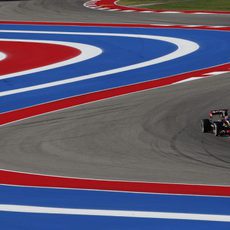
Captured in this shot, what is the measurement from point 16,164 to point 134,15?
27.0 metres

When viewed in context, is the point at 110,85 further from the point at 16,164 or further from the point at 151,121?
the point at 16,164

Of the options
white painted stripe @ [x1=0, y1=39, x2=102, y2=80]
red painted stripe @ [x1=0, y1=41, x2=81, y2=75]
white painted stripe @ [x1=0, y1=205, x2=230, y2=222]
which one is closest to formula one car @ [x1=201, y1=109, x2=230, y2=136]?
white painted stripe @ [x1=0, y1=205, x2=230, y2=222]

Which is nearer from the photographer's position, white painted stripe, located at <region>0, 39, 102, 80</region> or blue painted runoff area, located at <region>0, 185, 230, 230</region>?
blue painted runoff area, located at <region>0, 185, 230, 230</region>

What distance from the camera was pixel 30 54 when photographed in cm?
3012

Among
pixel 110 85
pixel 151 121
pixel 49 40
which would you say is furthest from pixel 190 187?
pixel 49 40

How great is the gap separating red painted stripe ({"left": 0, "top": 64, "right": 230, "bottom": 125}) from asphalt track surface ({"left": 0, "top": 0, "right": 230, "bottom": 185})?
49 centimetres

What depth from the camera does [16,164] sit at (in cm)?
1458

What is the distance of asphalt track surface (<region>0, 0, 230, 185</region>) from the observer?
13859mm

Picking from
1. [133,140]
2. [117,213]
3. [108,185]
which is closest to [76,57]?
[133,140]

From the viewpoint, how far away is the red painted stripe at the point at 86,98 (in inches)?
771

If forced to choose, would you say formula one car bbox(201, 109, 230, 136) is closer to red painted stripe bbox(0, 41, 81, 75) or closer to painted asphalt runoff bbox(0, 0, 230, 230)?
painted asphalt runoff bbox(0, 0, 230, 230)

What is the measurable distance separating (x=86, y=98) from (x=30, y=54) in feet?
29.8

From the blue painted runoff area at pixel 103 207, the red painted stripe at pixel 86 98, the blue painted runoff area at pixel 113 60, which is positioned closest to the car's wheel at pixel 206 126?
the blue painted runoff area at pixel 103 207

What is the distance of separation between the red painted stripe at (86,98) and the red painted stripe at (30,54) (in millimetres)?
5151
